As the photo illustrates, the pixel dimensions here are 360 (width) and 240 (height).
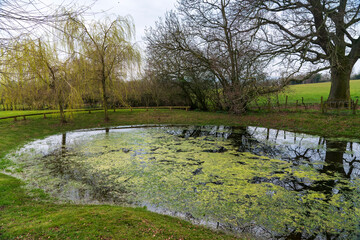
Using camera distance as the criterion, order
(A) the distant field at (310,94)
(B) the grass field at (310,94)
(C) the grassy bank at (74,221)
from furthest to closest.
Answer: (A) the distant field at (310,94) < (B) the grass field at (310,94) < (C) the grassy bank at (74,221)

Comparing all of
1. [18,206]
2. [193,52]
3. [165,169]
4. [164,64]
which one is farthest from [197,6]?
[18,206]

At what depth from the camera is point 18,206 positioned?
389 cm

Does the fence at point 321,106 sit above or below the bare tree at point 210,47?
below

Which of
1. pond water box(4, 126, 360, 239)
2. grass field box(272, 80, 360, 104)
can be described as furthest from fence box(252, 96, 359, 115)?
pond water box(4, 126, 360, 239)

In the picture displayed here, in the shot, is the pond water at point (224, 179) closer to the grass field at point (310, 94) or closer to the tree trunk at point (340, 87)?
the tree trunk at point (340, 87)

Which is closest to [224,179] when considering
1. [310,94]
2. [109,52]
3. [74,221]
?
[74,221]

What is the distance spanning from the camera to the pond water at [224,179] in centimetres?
368

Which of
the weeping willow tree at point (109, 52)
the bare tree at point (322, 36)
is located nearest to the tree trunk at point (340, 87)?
the bare tree at point (322, 36)

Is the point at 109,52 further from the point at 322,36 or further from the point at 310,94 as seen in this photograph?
the point at 310,94

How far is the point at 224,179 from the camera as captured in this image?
17.7 ft

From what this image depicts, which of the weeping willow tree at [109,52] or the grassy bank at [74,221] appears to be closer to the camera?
the grassy bank at [74,221]

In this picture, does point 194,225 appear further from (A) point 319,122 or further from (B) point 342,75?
(B) point 342,75


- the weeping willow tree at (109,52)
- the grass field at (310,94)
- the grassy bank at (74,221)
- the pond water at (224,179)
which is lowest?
the pond water at (224,179)

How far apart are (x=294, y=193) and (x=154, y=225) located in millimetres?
3176
